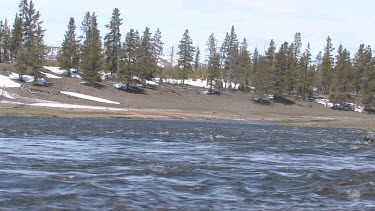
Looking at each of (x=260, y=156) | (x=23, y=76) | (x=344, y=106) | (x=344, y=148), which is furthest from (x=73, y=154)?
(x=344, y=106)

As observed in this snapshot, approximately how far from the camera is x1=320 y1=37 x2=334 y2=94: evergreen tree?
130 meters

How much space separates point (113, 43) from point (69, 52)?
542 inches

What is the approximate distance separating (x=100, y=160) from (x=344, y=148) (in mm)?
17140

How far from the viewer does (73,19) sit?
11675cm

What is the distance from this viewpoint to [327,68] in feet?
429

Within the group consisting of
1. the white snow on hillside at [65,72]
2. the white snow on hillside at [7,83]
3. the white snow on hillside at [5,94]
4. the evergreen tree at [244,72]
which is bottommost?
the white snow on hillside at [5,94]

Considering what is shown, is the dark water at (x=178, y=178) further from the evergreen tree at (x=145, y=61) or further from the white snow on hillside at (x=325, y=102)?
the white snow on hillside at (x=325, y=102)

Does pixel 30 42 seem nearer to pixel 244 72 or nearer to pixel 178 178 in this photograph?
pixel 244 72

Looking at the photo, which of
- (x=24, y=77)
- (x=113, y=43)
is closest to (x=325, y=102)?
(x=113, y=43)

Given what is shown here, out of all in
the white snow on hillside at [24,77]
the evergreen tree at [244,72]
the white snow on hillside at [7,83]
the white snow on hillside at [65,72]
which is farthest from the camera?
the evergreen tree at [244,72]

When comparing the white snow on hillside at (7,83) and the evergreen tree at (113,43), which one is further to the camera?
the evergreen tree at (113,43)

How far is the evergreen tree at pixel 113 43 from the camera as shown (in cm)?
11275

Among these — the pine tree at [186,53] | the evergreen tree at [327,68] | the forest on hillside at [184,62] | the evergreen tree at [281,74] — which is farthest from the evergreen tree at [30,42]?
the evergreen tree at [327,68]

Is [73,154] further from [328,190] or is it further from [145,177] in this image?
[328,190]
